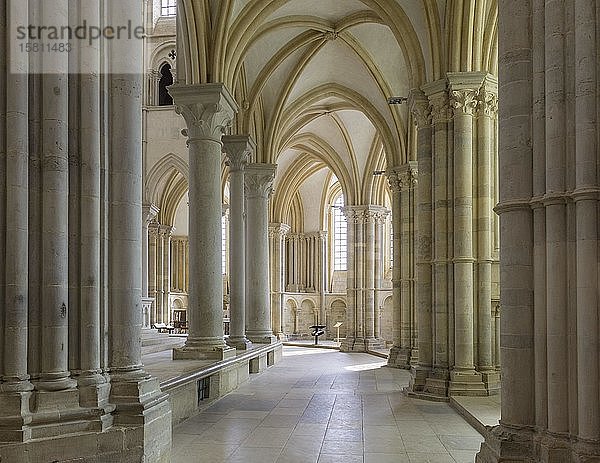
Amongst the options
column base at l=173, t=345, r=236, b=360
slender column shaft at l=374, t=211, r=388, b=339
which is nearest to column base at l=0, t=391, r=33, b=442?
column base at l=173, t=345, r=236, b=360

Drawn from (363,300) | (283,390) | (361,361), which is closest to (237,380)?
(283,390)

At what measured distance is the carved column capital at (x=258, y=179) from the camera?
68.9 ft

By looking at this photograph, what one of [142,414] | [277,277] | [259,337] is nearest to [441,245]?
[142,414]

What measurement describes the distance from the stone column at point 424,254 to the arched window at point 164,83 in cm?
1738

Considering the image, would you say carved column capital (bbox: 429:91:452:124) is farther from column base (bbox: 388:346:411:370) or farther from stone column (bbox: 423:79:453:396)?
column base (bbox: 388:346:411:370)

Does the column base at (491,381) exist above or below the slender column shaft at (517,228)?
below

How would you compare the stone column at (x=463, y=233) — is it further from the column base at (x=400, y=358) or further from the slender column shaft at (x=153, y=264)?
the slender column shaft at (x=153, y=264)

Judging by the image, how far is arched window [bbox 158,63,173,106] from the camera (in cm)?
2864

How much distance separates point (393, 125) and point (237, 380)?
1033 centimetres

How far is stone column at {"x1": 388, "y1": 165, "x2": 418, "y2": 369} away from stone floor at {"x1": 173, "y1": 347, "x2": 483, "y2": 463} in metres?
3.91

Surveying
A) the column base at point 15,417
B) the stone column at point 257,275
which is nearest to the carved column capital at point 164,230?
the stone column at point 257,275

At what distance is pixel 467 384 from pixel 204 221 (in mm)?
5739

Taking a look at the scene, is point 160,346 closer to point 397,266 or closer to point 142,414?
point 397,266

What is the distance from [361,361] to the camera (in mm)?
21547
